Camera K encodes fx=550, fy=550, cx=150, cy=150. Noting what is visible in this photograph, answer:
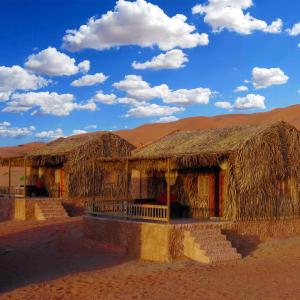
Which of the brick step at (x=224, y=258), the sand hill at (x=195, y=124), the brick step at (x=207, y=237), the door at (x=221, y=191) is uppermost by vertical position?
the sand hill at (x=195, y=124)

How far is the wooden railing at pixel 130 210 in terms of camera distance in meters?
17.6

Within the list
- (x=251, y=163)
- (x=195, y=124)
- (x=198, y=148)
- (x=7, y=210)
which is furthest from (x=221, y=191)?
(x=195, y=124)

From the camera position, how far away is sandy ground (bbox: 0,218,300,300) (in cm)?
1247

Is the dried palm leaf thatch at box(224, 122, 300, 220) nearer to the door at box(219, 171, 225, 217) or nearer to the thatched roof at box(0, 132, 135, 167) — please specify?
the door at box(219, 171, 225, 217)

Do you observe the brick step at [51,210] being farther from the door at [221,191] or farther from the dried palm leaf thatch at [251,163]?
the door at [221,191]

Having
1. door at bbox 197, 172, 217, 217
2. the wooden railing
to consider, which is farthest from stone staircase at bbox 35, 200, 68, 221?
door at bbox 197, 172, 217, 217

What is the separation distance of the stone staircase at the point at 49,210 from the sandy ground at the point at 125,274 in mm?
5138

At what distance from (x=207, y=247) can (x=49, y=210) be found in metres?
12.0

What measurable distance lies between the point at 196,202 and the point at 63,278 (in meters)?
7.79

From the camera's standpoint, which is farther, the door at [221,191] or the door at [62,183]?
the door at [62,183]

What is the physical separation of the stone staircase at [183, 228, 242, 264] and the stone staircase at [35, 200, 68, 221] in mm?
10897

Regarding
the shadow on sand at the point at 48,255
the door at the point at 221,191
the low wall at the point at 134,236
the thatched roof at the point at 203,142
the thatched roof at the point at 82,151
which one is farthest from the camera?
the thatched roof at the point at 82,151

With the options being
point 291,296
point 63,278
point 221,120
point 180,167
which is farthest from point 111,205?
point 221,120

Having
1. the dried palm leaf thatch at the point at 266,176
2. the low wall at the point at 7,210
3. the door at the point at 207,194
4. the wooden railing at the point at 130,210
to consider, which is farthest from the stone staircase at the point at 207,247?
the low wall at the point at 7,210
